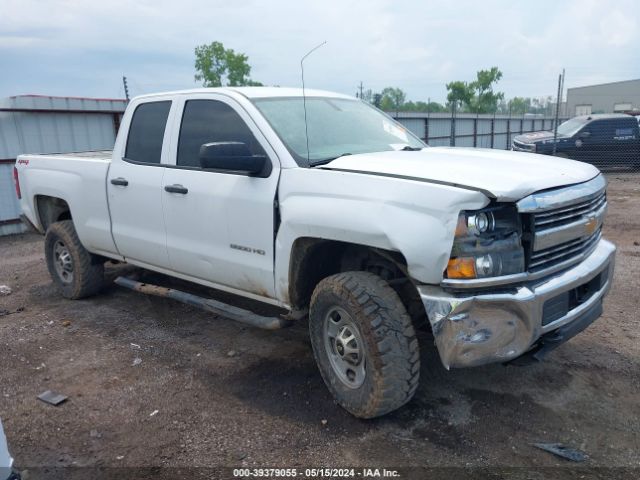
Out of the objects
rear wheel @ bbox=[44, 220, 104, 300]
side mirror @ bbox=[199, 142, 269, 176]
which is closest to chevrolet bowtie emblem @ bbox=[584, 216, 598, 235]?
side mirror @ bbox=[199, 142, 269, 176]

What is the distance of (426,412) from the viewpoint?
11.4 feet

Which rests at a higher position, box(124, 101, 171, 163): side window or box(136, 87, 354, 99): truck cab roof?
box(136, 87, 354, 99): truck cab roof

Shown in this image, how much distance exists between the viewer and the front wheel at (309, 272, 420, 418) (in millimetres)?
3082

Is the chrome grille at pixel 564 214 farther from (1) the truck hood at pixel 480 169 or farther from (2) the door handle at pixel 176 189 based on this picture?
(2) the door handle at pixel 176 189

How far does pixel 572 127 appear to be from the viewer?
631 inches

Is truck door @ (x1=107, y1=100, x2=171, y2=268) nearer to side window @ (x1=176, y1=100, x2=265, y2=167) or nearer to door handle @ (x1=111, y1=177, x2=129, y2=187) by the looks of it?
door handle @ (x1=111, y1=177, x2=129, y2=187)

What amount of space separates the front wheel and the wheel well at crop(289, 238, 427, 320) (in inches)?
7.9

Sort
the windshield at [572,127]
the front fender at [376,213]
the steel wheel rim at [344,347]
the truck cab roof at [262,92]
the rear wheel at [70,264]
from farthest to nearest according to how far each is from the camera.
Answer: the windshield at [572,127] < the rear wheel at [70,264] < the truck cab roof at [262,92] < the steel wheel rim at [344,347] < the front fender at [376,213]

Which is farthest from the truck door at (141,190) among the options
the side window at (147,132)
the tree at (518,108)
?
the tree at (518,108)

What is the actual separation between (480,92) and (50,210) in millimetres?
43447

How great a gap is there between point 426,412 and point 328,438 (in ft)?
2.16

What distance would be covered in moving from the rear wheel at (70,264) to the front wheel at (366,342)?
3233mm

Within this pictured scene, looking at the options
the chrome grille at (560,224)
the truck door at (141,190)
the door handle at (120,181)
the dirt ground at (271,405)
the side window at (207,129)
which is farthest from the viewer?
the door handle at (120,181)

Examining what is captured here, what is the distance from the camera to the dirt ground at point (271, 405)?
307 cm
